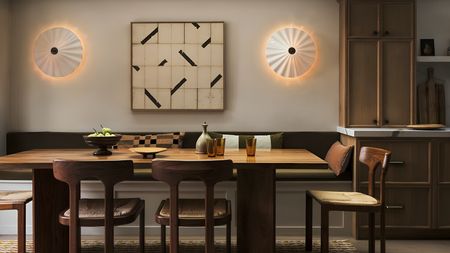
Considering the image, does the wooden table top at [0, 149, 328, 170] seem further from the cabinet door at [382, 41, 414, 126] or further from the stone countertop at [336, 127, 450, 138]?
the cabinet door at [382, 41, 414, 126]

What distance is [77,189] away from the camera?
2604 millimetres

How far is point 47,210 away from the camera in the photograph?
319 centimetres

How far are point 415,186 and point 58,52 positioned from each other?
356cm

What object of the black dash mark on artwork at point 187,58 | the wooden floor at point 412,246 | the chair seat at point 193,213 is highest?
the black dash mark on artwork at point 187,58

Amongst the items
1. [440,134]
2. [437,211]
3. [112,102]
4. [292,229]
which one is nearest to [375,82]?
[440,134]

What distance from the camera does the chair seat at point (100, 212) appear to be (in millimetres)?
2723

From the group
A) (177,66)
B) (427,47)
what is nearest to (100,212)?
(177,66)

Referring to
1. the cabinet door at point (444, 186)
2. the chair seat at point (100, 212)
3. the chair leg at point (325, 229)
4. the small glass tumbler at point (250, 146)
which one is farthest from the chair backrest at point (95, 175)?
the cabinet door at point (444, 186)

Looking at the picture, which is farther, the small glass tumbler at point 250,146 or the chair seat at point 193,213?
the small glass tumbler at point 250,146

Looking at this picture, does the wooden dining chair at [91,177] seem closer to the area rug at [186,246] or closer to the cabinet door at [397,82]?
the area rug at [186,246]

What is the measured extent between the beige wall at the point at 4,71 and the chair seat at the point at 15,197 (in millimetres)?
1433

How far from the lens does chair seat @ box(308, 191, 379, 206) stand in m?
3.19

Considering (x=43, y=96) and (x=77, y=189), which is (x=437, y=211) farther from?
(x=43, y=96)

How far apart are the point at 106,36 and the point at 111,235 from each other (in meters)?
2.64
